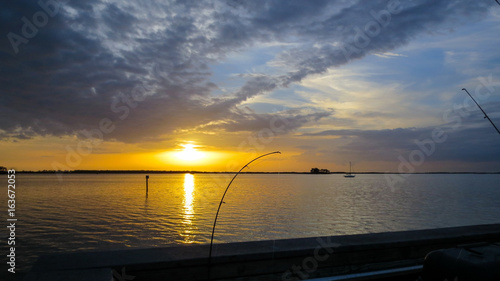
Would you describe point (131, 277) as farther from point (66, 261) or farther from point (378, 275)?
point (378, 275)

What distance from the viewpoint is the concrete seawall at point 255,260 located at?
4.33m

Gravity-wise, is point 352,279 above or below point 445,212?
above

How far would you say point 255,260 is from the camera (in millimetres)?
4859

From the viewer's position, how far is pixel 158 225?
23500mm

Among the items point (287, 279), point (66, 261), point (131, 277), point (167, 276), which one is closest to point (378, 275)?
point (287, 279)

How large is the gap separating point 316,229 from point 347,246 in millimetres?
17193

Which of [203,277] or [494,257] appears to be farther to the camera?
[203,277]

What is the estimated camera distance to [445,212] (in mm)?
32250

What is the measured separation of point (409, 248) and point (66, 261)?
5538 mm

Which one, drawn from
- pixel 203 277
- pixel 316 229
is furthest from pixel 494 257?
pixel 316 229

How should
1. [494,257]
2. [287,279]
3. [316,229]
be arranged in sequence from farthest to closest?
1. [316,229]
2. [287,279]
3. [494,257]

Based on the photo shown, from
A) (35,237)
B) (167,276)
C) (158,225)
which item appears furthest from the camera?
(158,225)

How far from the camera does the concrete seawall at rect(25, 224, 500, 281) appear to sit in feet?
14.2

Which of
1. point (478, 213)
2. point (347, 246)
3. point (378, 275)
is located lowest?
point (478, 213)
